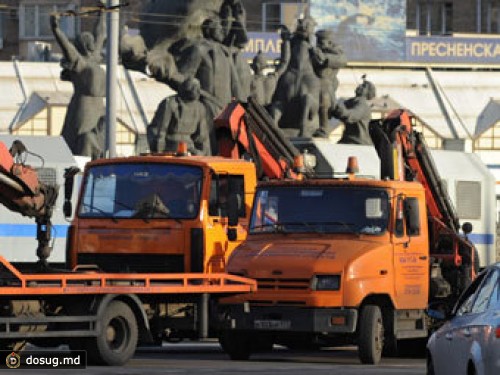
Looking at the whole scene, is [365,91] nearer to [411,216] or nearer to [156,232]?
[156,232]

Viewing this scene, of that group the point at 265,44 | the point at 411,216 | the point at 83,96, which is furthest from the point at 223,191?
the point at 265,44

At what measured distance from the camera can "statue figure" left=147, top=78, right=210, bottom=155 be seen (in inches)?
1854

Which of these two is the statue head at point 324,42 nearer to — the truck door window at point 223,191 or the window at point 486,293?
the truck door window at point 223,191

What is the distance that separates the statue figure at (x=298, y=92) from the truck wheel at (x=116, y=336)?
31.9m

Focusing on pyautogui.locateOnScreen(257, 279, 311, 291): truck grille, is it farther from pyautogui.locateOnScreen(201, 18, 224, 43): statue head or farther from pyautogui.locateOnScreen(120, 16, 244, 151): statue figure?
pyautogui.locateOnScreen(201, 18, 224, 43): statue head

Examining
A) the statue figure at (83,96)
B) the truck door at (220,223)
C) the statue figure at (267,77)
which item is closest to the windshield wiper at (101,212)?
the truck door at (220,223)

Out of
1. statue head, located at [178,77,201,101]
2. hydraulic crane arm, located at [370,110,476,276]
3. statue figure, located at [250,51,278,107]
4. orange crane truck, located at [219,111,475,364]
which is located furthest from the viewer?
statue figure, located at [250,51,278,107]

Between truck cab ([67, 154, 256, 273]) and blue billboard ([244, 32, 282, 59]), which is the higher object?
blue billboard ([244, 32, 282, 59])

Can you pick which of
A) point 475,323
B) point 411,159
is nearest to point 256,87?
point 411,159

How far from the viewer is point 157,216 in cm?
2656

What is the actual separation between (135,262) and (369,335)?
3474mm

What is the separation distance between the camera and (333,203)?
25.6 metres

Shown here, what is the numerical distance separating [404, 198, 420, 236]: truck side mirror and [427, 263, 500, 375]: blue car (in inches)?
266

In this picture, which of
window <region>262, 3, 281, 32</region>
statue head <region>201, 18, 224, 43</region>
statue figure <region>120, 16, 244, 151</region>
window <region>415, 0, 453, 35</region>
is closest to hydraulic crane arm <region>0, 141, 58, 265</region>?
statue figure <region>120, 16, 244, 151</region>
